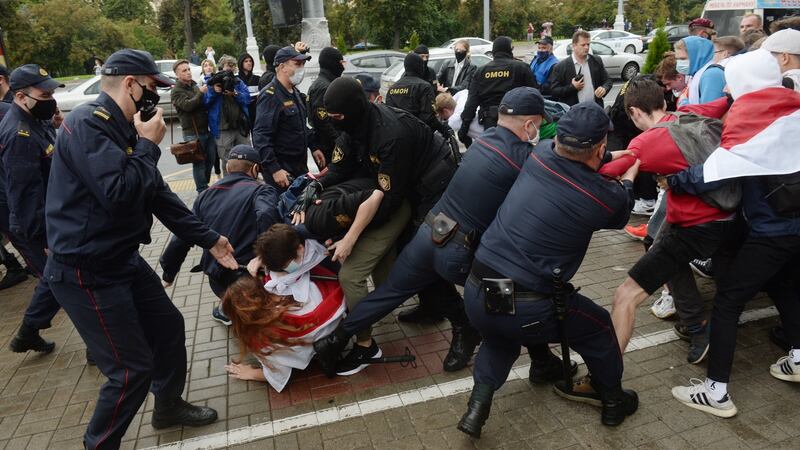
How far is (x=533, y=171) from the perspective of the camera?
289 cm

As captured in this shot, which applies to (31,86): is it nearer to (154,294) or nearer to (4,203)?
(4,203)

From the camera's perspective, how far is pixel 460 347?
12.7 feet

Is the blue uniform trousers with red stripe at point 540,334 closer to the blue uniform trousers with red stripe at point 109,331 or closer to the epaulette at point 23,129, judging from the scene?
the blue uniform trousers with red stripe at point 109,331

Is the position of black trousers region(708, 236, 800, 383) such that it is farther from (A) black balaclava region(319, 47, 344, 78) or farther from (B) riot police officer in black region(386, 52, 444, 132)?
(A) black balaclava region(319, 47, 344, 78)

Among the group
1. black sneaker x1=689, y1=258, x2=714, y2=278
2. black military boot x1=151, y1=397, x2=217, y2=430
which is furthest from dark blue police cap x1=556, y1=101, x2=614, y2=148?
black sneaker x1=689, y1=258, x2=714, y2=278

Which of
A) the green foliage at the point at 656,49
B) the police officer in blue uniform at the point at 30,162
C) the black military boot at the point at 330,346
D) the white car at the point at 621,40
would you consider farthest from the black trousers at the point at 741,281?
the white car at the point at 621,40

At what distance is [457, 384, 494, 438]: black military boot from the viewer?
3.00m

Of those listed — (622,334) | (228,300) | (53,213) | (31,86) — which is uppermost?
(31,86)

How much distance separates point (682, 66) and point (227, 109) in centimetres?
555

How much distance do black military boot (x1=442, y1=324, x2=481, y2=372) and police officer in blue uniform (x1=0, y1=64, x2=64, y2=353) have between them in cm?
297

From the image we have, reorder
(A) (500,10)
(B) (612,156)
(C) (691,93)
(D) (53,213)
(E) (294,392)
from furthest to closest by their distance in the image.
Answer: (A) (500,10), (C) (691,93), (E) (294,392), (B) (612,156), (D) (53,213)

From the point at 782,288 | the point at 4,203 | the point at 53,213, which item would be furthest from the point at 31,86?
the point at 782,288

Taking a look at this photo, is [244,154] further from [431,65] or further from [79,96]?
[79,96]

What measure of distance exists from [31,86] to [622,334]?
438 cm
